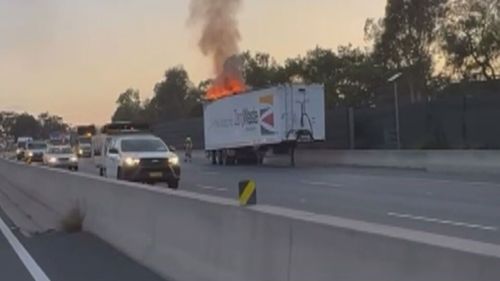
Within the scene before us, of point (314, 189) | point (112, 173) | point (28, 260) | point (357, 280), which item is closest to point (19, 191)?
point (112, 173)

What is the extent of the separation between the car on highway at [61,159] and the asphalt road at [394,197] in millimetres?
19628

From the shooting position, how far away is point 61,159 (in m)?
51.5

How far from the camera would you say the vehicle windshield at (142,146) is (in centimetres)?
2928

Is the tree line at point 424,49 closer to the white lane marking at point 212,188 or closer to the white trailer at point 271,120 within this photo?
the white trailer at point 271,120

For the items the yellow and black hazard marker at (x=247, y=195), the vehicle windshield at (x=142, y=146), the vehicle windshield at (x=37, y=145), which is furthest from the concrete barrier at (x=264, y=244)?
the vehicle windshield at (x=37, y=145)

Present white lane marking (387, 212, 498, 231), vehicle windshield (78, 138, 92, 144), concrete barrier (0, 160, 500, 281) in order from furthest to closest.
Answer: vehicle windshield (78, 138, 92, 144) → white lane marking (387, 212, 498, 231) → concrete barrier (0, 160, 500, 281)

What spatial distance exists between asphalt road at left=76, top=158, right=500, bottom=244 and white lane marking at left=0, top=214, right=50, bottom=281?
645cm

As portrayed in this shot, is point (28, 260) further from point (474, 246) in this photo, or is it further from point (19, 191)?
point (19, 191)

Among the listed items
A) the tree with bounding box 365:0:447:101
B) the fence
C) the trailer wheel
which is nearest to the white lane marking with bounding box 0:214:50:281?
the fence

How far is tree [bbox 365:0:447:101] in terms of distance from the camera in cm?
7275

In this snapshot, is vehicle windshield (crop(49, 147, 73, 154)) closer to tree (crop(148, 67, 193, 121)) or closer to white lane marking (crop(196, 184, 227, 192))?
white lane marking (crop(196, 184, 227, 192))

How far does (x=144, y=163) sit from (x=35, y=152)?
1499 inches

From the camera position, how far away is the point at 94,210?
15.4m

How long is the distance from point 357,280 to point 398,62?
73.8 meters
